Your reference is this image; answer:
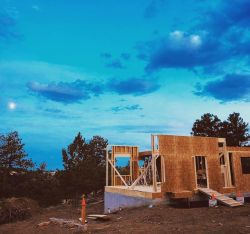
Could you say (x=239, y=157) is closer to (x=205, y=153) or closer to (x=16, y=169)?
(x=205, y=153)

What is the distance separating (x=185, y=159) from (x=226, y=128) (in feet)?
Answer: 78.3

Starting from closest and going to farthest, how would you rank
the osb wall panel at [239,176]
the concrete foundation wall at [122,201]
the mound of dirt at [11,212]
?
the concrete foundation wall at [122,201] < the mound of dirt at [11,212] < the osb wall panel at [239,176]

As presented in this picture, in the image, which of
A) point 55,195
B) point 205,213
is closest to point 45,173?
point 55,195

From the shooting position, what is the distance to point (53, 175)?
120 ft

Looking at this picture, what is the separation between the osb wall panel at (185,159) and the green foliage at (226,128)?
823 inches

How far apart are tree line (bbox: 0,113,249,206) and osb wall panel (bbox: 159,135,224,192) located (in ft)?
62.0

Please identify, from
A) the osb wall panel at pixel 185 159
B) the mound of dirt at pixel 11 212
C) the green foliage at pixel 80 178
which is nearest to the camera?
the osb wall panel at pixel 185 159

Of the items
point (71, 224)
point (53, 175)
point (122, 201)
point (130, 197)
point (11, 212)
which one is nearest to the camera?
point (71, 224)

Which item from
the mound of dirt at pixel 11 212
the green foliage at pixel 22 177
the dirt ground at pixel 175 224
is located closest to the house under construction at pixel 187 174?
the dirt ground at pixel 175 224

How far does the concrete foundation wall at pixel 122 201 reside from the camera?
17.5 meters

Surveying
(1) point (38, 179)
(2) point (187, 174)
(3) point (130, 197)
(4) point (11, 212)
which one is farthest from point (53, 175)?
(2) point (187, 174)

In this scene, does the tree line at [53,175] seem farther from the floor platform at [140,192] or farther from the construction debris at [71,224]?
the construction debris at [71,224]

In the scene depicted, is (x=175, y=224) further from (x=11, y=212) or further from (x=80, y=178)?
(x=80, y=178)

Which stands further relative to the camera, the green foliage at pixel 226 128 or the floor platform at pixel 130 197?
the green foliage at pixel 226 128
